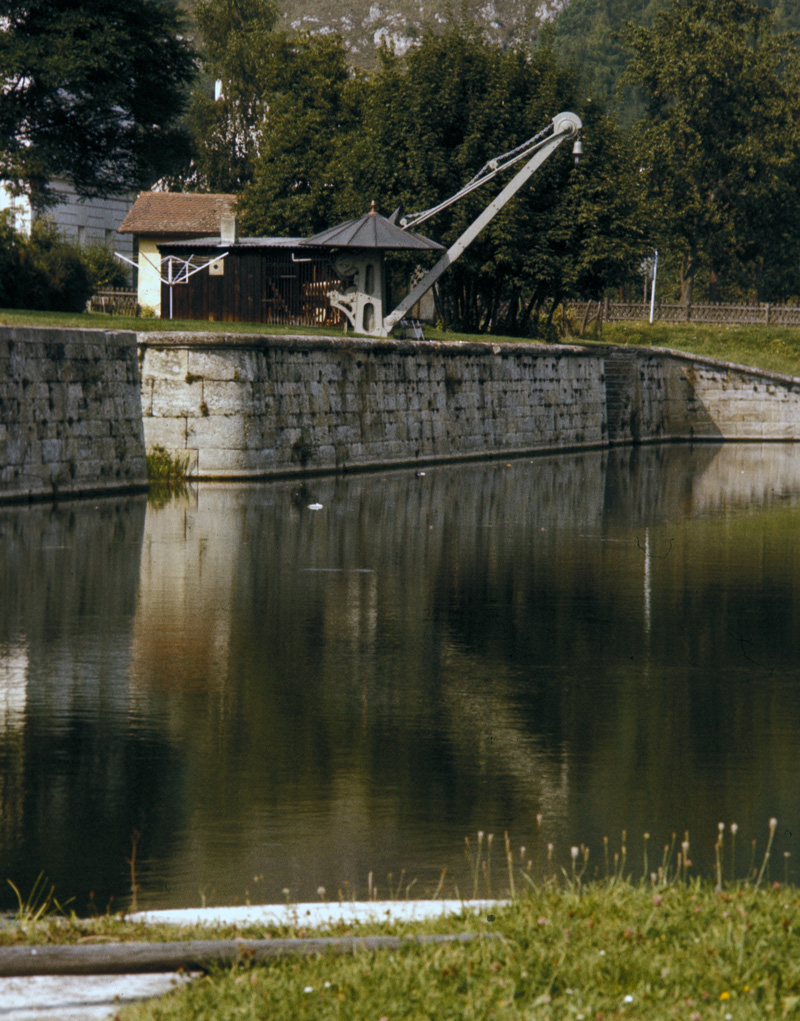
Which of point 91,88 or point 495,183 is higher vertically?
point 91,88

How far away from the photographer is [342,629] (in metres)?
9.17

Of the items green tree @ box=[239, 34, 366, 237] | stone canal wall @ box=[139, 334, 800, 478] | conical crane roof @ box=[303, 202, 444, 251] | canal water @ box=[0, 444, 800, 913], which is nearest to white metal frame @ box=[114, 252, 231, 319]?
conical crane roof @ box=[303, 202, 444, 251]

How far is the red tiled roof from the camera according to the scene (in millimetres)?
54531

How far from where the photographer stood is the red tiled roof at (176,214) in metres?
54.5

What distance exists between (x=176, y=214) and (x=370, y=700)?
5103 cm

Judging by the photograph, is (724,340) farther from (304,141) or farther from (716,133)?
(716,133)

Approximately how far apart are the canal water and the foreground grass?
95cm

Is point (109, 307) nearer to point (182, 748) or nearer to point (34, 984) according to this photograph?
point (182, 748)

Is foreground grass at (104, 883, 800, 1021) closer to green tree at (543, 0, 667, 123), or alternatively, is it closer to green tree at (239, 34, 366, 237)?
green tree at (239, 34, 366, 237)

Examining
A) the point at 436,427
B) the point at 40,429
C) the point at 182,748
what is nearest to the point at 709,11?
the point at 436,427

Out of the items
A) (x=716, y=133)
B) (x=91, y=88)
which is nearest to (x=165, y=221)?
(x=716, y=133)

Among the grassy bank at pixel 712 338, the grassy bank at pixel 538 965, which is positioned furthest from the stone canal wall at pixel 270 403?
the grassy bank at pixel 538 965

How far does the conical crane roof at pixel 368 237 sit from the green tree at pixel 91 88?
22.5ft

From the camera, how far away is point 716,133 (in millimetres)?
60219
